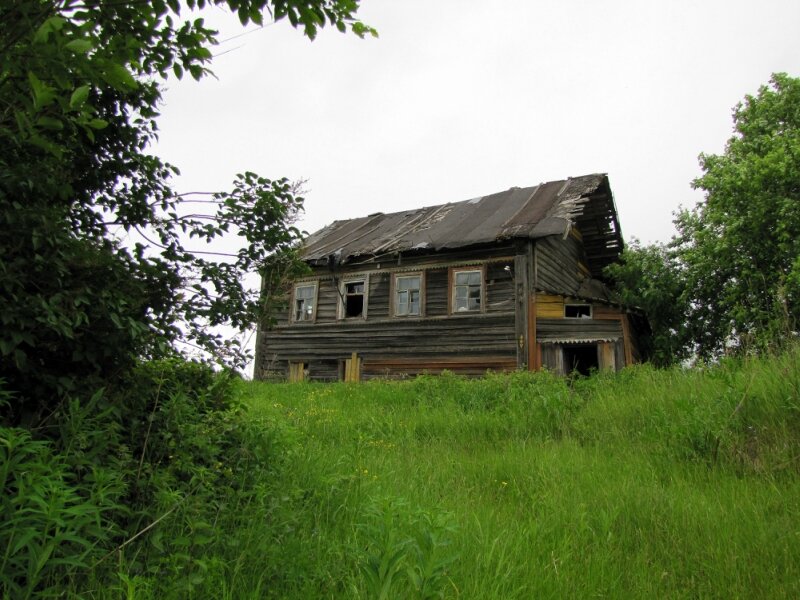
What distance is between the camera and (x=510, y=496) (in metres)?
4.41

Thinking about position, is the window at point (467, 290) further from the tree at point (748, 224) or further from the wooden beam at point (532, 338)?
the tree at point (748, 224)

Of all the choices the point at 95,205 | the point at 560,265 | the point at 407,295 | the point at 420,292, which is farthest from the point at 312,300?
the point at 95,205

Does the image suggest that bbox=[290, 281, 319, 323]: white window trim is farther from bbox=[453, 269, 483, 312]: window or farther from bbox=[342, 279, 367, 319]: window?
bbox=[453, 269, 483, 312]: window

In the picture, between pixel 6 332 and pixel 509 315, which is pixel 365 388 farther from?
pixel 6 332

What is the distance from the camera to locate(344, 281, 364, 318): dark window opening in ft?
61.2

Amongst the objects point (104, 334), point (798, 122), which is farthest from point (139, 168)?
point (798, 122)

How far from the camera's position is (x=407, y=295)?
17531mm

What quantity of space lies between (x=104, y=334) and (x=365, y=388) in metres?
8.73

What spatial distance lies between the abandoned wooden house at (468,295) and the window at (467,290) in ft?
0.11

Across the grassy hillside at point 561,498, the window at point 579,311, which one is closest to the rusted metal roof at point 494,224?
the window at point 579,311

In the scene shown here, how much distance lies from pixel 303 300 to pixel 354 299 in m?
2.07

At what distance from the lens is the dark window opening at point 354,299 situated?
18.7 m

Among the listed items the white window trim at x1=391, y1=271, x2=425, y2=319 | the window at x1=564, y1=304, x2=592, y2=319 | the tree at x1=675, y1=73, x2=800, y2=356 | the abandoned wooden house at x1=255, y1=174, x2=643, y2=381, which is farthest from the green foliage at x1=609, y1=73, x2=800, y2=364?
the white window trim at x1=391, y1=271, x2=425, y2=319

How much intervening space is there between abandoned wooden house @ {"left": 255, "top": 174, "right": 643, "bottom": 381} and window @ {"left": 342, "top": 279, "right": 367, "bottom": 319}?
0.04 metres
